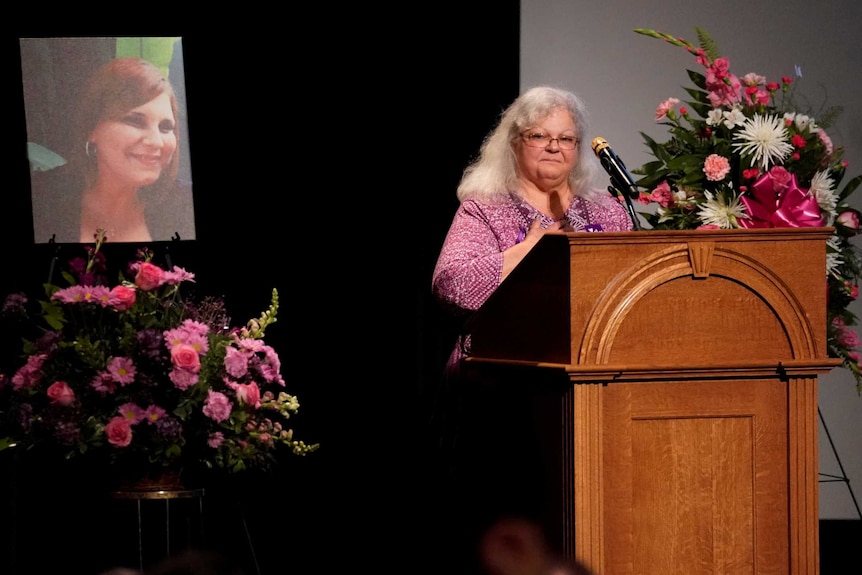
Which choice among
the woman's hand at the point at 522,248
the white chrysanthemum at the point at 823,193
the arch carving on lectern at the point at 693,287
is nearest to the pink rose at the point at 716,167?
the white chrysanthemum at the point at 823,193

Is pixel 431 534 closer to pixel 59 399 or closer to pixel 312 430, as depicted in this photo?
pixel 312 430

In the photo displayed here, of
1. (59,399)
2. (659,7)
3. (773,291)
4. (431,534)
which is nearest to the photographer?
(773,291)

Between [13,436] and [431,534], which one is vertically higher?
[13,436]

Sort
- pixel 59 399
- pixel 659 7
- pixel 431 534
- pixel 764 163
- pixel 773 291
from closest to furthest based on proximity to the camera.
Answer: pixel 773 291, pixel 59 399, pixel 764 163, pixel 431 534, pixel 659 7

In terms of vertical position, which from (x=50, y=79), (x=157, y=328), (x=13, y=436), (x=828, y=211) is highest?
(x=50, y=79)

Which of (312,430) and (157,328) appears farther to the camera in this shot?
(312,430)

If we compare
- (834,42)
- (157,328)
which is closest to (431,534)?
(157,328)

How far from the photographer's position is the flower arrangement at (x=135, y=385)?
97.5 inches

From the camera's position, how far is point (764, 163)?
2859mm

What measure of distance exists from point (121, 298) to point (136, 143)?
95.2 inches

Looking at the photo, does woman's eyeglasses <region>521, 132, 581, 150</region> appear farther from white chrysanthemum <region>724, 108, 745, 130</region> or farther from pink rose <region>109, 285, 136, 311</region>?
pink rose <region>109, 285, 136, 311</region>

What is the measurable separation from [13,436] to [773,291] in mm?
1623

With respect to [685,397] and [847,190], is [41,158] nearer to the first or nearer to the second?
[847,190]

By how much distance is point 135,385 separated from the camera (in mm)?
2516
